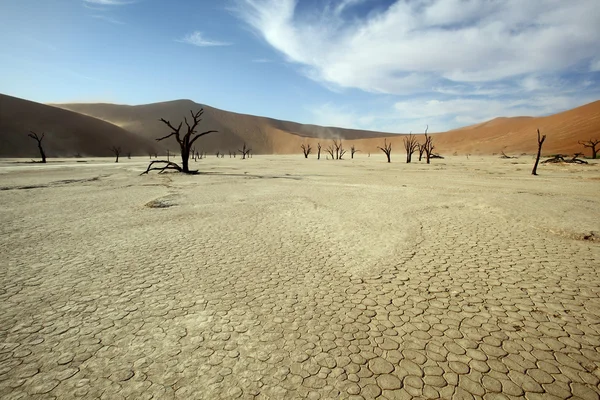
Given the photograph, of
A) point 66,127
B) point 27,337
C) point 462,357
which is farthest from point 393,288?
point 66,127

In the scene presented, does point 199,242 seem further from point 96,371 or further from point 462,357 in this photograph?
point 462,357

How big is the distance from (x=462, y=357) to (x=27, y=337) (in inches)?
149

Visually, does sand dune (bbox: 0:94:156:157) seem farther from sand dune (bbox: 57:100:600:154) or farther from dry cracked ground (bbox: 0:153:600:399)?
dry cracked ground (bbox: 0:153:600:399)

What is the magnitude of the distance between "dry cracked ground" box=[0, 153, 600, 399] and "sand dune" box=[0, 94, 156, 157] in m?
61.7

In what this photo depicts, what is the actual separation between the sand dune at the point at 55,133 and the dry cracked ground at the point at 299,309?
61.7 metres

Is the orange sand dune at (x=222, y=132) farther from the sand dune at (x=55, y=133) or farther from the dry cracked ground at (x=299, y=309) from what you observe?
the dry cracked ground at (x=299, y=309)

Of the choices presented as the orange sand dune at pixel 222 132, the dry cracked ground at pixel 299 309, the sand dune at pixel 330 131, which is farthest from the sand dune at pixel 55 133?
the dry cracked ground at pixel 299 309

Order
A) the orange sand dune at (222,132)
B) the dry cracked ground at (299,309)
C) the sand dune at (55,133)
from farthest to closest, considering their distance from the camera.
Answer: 1. the sand dune at (55,133)
2. the orange sand dune at (222,132)
3. the dry cracked ground at (299,309)

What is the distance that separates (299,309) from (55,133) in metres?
75.3

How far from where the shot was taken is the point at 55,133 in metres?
57.7

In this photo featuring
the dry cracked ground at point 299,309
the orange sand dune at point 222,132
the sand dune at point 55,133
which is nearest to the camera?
the dry cracked ground at point 299,309

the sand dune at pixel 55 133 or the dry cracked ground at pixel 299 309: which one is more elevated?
the sand dune at pixel 55 133

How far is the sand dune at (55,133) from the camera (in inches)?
1966

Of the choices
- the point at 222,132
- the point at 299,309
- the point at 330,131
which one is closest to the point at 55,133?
the point at 222,132
